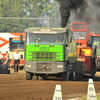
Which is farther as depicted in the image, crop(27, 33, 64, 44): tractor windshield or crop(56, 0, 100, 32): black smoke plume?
crop(56, 0, 100, 32): black smoke plume

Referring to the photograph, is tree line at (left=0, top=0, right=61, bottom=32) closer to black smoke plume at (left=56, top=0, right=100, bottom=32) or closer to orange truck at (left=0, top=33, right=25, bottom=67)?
orange truck at (left=0, top=33, right=25, bottom=67)

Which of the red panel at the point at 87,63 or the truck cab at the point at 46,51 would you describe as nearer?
the truck cab at the point at 46,51

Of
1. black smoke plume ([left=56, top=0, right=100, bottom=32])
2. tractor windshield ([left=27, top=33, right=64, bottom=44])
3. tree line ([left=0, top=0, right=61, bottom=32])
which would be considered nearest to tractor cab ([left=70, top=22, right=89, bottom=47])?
black smoke plume ([left=56, top=0, right=100, bottom=32])

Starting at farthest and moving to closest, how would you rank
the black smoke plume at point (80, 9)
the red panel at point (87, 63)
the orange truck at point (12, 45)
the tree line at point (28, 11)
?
the tree line at point (28, 11)
the orange truck at point (12, 45)
the black smoke plume at point (80, 9)
the red panel at point (87, 63)

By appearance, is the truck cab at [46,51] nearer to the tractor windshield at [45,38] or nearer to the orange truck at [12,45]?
the tractor windshield at [45,38]

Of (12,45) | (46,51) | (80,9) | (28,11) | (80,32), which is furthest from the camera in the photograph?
(28,11)

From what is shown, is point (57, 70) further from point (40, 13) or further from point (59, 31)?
point (40, 13)

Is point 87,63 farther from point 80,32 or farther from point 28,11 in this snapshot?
point 28,11

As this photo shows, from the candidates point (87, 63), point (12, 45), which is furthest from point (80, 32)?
point (87, 63)

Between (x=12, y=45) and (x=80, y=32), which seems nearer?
(x=12, y=45)

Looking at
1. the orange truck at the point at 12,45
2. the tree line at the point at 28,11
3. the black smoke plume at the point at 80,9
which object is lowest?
the orange truck at the point at 12,45

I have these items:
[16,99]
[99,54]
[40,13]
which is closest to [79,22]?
[99,54]

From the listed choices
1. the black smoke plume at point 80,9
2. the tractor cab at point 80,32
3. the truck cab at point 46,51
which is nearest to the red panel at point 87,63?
the truck cab at point 46,51

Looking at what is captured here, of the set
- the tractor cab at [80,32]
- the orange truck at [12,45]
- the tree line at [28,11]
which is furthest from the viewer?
the tree line at [28,11]
